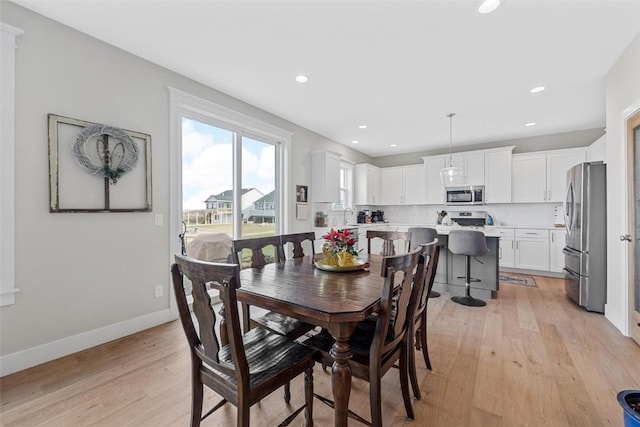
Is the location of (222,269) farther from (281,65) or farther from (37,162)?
(281,65)

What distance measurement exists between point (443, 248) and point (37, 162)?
4568mm

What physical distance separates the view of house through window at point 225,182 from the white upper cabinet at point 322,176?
816mm

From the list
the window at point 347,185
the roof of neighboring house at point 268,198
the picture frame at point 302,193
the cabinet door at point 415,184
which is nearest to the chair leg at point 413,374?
the roof of neighboring house at point 268,198

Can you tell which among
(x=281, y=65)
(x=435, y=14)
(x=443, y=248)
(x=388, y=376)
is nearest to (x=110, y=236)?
(x=281, y=65)

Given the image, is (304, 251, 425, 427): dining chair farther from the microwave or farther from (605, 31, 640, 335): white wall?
the microwave

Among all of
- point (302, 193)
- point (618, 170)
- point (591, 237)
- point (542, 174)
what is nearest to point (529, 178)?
point (542, 174)

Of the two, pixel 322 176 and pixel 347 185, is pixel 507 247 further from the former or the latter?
pixel 322 176

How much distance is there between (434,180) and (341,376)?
5.77m

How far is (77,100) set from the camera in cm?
231

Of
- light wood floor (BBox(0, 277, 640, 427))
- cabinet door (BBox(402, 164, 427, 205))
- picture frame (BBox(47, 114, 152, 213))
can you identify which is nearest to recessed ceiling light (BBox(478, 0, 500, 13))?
light wood floor (BBox(0, 277, 640, 427))

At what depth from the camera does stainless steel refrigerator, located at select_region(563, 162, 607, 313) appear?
3168 millimetres

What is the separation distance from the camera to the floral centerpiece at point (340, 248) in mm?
2018

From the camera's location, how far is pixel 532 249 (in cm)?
501

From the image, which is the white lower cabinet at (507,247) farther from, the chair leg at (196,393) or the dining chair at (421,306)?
the chair leg at (196,393)
